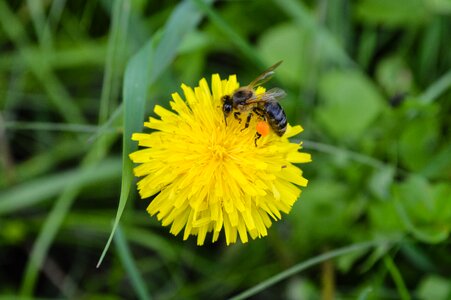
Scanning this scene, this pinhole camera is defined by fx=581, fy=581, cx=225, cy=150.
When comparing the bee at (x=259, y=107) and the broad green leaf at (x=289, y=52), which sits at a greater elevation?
the broad green leaf at (x=289, y=52)

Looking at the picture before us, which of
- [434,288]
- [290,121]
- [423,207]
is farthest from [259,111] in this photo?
[434,288]

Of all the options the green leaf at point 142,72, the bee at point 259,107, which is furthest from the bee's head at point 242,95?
the green leaf at point 142,72

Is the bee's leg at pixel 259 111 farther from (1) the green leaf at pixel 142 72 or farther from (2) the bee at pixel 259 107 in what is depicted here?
(1) the green leaf at pixel 142 72

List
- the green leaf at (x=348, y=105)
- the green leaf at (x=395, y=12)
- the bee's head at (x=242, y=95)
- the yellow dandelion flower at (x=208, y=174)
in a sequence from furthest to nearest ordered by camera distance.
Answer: the green leaf at (x=395, y=12)
the green leaf at (x=348, y=105)
the bee's head at (x=242, y=95)
the yellow dandelion flower at (x=208, y=174)

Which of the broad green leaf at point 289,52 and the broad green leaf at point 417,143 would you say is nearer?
the broad green leaf at point 417,143

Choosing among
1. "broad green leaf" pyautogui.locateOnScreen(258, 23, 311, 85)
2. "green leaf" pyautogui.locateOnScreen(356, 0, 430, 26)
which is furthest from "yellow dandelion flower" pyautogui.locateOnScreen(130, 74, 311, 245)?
"green leaf" pyautogui.locateOnScreen(356, 0, 430, 26)

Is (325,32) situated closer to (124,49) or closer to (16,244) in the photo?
(124,49)

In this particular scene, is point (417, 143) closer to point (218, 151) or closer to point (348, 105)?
point (348, 105)

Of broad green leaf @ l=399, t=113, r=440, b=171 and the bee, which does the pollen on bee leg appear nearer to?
the bee
